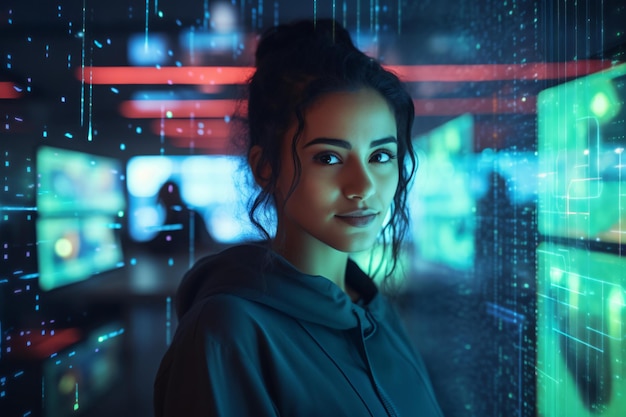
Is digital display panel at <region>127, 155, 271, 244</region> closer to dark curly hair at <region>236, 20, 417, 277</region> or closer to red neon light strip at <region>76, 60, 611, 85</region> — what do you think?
red neon light strip at <region>76, 60, 611, 85</region>

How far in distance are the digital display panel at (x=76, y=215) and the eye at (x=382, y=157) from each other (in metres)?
0.48

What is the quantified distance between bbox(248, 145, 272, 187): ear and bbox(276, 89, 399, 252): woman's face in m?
0.03

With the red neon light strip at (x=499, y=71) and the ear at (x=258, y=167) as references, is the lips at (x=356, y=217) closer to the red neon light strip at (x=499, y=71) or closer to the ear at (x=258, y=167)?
the ear at (x=258, y=167)

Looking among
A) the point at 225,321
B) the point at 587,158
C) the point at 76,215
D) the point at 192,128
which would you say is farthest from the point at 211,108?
the point at 587,158

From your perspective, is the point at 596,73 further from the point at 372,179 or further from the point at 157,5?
the point at 157,5

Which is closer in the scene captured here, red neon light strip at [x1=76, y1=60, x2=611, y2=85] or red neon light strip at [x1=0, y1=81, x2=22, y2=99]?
red neon light strip at [x1=0, y1=81, x2=22, y2=99]

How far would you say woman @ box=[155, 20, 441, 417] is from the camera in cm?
62

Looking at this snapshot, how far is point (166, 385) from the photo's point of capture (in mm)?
649

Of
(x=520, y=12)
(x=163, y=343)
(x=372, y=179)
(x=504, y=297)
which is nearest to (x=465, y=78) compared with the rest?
(x=520, y=12)

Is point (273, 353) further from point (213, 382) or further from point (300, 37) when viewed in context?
point (300, 37)

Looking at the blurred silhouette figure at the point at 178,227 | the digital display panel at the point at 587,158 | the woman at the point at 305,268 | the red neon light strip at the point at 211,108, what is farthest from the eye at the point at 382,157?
the blurred silhouette figure at the point at 178,227

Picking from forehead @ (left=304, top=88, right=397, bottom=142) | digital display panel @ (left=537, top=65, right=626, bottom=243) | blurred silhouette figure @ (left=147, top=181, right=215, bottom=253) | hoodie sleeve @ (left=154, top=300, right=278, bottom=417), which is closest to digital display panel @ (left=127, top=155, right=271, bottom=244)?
blurred silhouette figure @ (left=147, top=181, right=215, bottom=253)

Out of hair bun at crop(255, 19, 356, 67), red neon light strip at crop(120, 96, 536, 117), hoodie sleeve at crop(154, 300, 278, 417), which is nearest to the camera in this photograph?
hoodie sleeve at crop(154, 300, 278, 417)

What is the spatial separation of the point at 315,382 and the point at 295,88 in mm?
424
